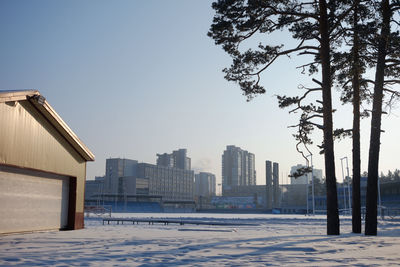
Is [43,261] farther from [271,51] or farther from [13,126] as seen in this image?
[271,51]

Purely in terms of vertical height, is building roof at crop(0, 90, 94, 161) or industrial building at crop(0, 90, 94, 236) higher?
building roof at crop(0, 90, 94, 161)

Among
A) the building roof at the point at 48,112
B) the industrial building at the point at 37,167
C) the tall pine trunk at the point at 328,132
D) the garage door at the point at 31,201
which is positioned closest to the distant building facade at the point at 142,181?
the industrial building at the point at 37,167

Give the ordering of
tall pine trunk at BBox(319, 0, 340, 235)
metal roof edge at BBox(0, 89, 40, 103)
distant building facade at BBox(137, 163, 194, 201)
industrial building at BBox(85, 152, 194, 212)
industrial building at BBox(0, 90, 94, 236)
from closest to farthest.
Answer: metal roof edge at BBox(0, 89, 40, 103)
industrial building at BBox(0, 90, 94, 236)
tall pine trunk at BBox(319, 0, 340, 235)
industrial building at BBox(85, 152, 194, 212)
distant building facade at BBox(137, 163, 194, 201)

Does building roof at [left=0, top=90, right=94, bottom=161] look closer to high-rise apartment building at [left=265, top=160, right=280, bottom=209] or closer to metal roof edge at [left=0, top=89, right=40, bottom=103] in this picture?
metal roof edge at [left=0, top=89, right=40, bottom=103]

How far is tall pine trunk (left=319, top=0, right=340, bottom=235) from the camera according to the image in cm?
1580

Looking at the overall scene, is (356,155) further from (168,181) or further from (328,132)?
(168,181)

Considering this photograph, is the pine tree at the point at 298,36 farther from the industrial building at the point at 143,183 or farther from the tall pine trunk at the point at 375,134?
the industrial building at the point at 143,183

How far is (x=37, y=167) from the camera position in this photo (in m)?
15.2

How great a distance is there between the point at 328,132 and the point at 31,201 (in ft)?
40.5

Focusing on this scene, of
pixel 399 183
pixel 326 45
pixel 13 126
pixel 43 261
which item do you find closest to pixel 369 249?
pixel 43 261

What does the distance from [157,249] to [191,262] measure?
7.64 ft

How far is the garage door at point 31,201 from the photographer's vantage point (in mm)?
13844

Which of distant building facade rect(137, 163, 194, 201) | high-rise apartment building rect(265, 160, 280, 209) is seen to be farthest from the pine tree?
distant building facade rect(137, 163, 194, 201)

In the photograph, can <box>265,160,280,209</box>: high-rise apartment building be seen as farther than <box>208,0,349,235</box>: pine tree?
Yes
